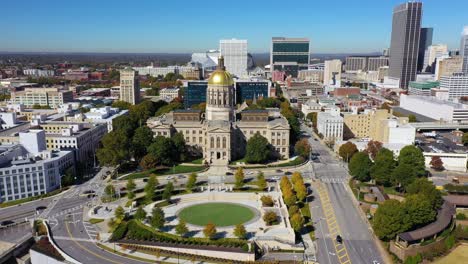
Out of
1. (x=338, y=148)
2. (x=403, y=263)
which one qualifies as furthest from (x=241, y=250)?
(x=338, y=148)

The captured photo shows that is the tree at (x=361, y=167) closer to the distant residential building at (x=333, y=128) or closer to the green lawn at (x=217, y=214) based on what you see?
the green lawn at (x=217, y=214)

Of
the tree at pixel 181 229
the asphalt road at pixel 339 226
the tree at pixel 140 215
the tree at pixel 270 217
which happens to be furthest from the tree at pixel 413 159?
the tree at pixel 140 215

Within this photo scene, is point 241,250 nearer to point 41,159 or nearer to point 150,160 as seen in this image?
point 150,160

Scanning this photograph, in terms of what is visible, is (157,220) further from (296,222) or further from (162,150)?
(162,150)

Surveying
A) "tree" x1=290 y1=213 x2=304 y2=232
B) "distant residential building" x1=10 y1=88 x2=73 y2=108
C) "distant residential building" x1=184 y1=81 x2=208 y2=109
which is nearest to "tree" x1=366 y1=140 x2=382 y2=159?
"tree" x1=290 y1=213 x2=304 y2=232

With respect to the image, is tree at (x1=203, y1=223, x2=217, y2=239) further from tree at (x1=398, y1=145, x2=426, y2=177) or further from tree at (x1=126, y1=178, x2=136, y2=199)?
tree at (x1=398, y1=145, x2=426, y2=177)

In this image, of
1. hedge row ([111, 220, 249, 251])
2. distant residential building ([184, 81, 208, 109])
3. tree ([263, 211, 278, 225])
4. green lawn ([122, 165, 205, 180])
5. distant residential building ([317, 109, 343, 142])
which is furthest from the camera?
distant residential building ([184, 81, 208, 109])
